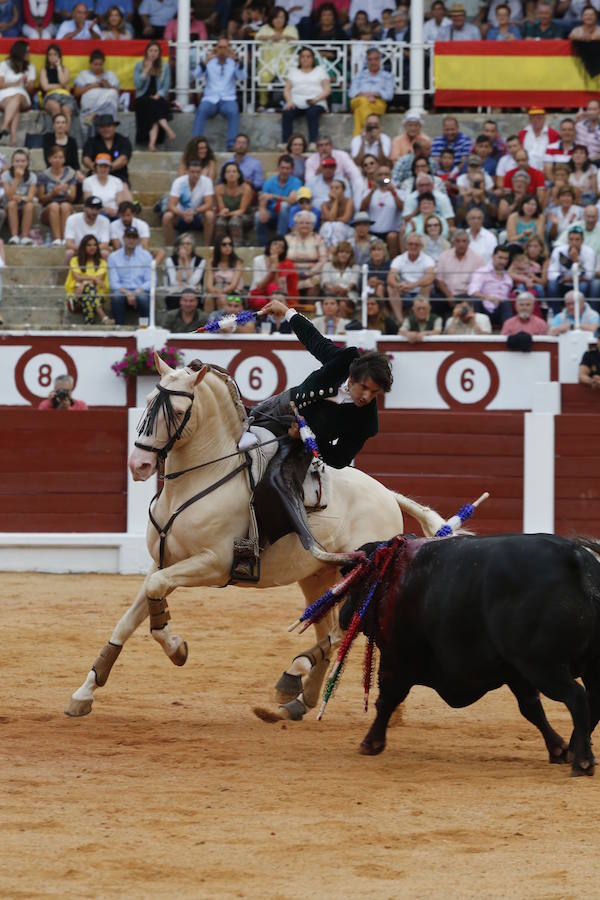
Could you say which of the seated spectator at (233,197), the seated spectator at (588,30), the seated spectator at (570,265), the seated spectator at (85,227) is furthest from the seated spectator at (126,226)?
the seated spectator at (588,30)

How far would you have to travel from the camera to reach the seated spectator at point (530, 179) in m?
15.4

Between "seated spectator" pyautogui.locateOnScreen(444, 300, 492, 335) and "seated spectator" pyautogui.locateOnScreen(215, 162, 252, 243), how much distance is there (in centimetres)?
249

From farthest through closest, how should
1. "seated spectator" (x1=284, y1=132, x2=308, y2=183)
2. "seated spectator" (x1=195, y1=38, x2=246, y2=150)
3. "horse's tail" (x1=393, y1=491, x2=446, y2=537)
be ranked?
"seated spectator" (x1=195, y1=38, x2=246, y2=150) → "seated spectator" (x1=284, y1=132, x2=308, y2=183) → "horse's tail" (x1=393, y1=491, x2=446, y2=537)

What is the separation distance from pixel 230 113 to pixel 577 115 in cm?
381

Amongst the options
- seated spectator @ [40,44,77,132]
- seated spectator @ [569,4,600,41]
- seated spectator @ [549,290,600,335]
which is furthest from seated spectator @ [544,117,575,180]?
seated spectator @ [40,44,77,132]

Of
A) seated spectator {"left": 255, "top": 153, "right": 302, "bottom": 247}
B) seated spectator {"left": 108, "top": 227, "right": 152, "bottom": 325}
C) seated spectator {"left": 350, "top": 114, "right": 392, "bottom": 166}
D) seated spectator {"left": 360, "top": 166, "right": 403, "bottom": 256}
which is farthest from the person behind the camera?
seated spectator {"left": 350, "top": 114, "right": 392, "bottom": 166}

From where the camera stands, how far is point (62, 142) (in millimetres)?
15945

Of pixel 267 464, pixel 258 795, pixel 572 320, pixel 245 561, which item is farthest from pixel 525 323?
pixel 258 795

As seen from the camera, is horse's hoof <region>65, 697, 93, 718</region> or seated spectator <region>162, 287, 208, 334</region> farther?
seated spectator <region>162, 287, 208, 334</region>

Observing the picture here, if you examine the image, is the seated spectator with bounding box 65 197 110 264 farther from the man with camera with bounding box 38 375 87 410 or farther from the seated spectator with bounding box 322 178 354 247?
the man with camera with bounding box 38 375 87 410

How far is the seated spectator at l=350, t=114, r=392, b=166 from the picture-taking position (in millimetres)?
15863

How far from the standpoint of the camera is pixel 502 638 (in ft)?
18.8

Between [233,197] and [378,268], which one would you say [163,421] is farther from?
[233,197]

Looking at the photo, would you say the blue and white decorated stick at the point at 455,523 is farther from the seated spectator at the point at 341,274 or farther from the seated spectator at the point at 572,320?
the seated spectator at the point at 572,320
